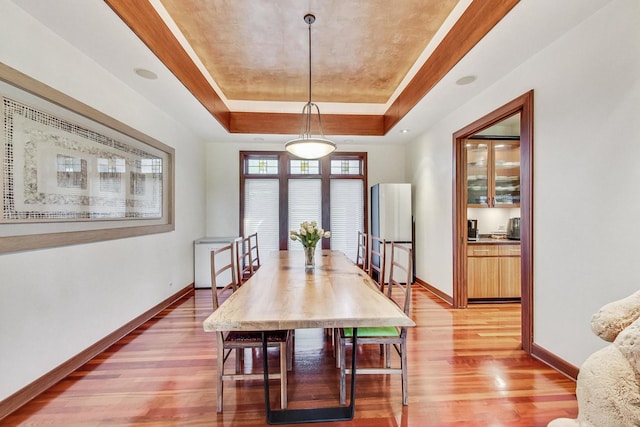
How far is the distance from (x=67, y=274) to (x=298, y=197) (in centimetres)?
351

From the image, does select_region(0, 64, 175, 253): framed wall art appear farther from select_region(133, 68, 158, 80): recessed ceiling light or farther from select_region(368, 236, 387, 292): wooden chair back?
select_region(368, 236, 387, 292): wooden chair back

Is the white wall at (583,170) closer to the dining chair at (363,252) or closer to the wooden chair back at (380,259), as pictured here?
the wooden chair back at (380,259)

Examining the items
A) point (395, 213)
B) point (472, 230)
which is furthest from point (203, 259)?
point (472, 230)

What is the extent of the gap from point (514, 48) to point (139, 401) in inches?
148

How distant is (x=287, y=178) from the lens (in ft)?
16.8

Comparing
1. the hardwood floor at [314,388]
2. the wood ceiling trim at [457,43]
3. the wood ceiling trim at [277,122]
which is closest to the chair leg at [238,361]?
the hardwood floor at [314,388]

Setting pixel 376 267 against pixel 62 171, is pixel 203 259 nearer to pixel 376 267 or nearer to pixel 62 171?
pixel 62 171

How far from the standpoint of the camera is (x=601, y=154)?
181cm

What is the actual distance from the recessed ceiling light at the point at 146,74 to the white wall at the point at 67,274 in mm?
279

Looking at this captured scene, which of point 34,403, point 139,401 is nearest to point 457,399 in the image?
point 139,401

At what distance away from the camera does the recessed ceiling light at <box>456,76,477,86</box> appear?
264 centimetres

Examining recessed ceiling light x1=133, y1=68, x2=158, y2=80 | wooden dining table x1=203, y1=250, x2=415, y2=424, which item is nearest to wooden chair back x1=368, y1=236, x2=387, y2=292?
wooden dining table x1=203, y1=250, x2=415, y2=424

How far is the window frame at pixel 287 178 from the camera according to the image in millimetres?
5070

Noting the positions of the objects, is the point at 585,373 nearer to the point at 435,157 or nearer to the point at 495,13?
the point at 495,13
